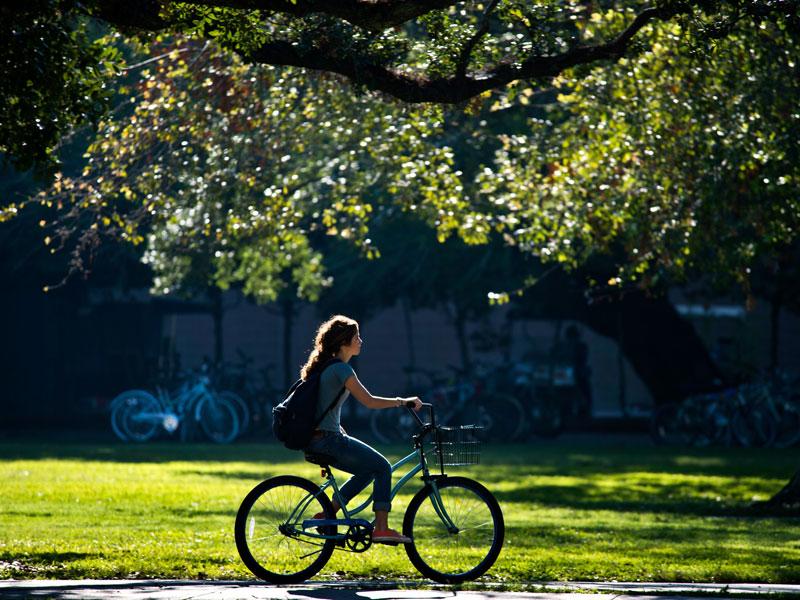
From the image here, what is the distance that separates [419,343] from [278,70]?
2448cm

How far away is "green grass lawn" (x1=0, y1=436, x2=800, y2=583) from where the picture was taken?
10.3 meters

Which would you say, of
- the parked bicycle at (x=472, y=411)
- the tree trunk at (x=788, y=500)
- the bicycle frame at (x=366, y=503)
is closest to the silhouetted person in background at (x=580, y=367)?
the parked bicycle at (x=472, y=411)

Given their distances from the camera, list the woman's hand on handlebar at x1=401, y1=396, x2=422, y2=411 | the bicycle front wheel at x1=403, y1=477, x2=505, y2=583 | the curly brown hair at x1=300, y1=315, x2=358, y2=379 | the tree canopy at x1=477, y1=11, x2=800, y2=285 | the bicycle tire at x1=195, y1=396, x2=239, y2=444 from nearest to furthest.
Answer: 1. the woman's hand on handlebar at x1=401, y1=396, x2=422, y2=411
2. the curly brown hair at x1=300, y1=315, x2=358, y2=379
3. the bicycle front wheel at x1=403, y1=477, x2=505, y2=583
4. the tree canopy at x1=477, y1=11, x2=800, y2=285
5. the bicycle tire at x1=195, y1=396, x2=239, y2=444

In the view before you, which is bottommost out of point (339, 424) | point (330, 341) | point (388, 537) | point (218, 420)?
point (388, 537)

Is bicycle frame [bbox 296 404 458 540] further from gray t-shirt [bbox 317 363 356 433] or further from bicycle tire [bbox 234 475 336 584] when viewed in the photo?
gray t-shirt [bbox 317 363 356 433]

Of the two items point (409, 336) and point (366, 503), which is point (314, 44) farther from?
point (409, 336)

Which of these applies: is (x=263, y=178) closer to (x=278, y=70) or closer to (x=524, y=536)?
(x=278, y=70)

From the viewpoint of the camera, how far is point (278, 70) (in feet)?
52.9

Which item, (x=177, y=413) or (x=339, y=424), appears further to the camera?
(x=177, y=413)

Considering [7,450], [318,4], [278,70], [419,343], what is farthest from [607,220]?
[419,343]

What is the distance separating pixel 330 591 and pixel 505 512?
21.8ft

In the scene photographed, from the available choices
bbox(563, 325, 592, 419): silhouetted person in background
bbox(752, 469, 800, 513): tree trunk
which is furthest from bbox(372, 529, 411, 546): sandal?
bbox(563, 325, 592, 419): silhouetted person in background

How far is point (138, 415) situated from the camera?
26672 mm

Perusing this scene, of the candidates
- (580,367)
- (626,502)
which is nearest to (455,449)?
(626,502)
